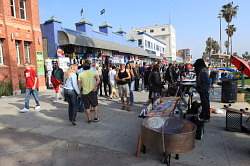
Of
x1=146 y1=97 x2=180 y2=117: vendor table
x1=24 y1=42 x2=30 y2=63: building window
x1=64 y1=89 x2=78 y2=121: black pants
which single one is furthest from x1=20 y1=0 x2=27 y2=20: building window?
x1=146 y1=97 x2=180 y2=117: vendor table

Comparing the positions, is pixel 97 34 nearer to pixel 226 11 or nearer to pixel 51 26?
pixel 51 26

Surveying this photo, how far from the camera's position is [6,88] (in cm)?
1476

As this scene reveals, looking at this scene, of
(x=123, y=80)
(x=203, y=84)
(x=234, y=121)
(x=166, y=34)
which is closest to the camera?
(x=234, y=121)

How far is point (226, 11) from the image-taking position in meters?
51.5

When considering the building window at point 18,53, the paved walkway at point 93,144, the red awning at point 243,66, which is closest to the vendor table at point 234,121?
the paved walkway at point 93,144

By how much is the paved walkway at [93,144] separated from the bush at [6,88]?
7.10 meters

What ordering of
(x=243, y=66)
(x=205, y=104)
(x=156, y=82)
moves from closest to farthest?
(x=205, y=104), (x=243, y=66), (x=156, y=82)

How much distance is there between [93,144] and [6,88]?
11111 mm

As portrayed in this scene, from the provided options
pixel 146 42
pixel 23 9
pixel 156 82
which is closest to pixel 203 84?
pixel 156 82

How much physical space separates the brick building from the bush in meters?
0.28

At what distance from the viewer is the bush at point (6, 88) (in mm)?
14511

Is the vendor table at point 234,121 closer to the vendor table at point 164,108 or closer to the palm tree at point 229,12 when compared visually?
the vendor table at point 164,108

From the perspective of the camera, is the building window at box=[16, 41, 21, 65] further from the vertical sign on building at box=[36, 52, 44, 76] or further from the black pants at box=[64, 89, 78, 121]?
the black pants at box=[64, 89, 78, 121]

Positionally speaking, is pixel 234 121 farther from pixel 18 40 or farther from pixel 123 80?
pixel 18 40
